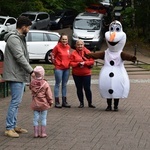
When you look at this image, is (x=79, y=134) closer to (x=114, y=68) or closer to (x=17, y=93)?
(x=17, y=93)

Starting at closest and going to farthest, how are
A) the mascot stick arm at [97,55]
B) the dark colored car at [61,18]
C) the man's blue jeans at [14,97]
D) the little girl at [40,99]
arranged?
1. the man's blue jeans at [14,97]
2. the little girl at [40,99]
3. the mascot stick arm at [97,55]
4. the dark colored car at [61,18]

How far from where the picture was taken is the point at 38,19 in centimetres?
3784

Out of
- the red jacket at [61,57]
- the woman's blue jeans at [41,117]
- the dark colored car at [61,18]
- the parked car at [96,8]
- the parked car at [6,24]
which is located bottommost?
the dark colored car at [61,18]

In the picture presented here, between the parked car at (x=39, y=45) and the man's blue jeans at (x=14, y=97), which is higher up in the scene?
the man's blue jeans at (x=14, y=97)

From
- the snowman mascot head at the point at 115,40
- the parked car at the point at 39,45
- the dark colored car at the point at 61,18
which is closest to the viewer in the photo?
the snowman mascot head at the point at 115,40

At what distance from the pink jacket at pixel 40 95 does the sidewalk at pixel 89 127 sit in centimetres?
53

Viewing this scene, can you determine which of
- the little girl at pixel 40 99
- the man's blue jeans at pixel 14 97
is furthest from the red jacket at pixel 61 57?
the man's blue jeans at pixel 14 97

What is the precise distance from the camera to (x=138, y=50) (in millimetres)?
32031

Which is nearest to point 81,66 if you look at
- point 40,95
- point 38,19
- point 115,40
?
point 115,40

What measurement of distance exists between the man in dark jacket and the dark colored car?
3371cm

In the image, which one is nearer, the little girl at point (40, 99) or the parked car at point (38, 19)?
the little girl at point (40, 99)

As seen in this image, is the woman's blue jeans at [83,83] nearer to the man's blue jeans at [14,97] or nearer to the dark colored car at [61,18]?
the man's blue jeans at [14,97]

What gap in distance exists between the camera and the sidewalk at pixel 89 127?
7.80m

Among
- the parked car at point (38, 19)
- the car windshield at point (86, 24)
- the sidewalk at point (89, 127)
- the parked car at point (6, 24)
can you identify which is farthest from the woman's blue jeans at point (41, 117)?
the parked car at point (38, 19)
